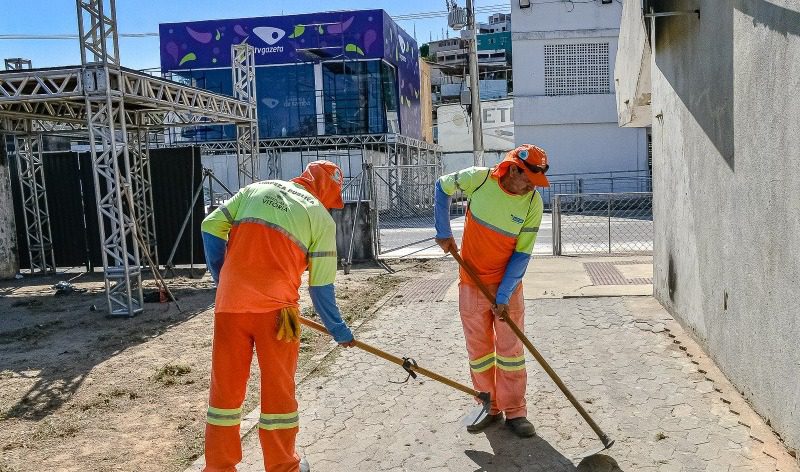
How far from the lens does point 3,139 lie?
42.1 ft

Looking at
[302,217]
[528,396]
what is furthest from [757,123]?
[302,217]

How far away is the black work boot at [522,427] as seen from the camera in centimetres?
434

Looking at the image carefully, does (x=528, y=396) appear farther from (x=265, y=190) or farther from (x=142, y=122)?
(x=142, y=122)

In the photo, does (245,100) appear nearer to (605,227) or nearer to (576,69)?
(605,227)

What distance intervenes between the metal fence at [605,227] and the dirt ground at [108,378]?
3.73 meters

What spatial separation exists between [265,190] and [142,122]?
9919 millimetres

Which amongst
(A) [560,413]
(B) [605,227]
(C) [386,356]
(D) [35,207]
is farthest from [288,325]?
(B) [605,227]

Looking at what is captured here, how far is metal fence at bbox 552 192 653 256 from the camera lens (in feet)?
40.3

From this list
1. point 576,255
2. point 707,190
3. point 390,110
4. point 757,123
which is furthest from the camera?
point 390,110

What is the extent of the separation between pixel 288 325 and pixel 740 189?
129 inches

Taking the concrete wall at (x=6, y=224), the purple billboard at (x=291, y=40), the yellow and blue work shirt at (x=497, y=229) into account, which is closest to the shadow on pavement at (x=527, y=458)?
the yellow and blue work shirt at (x=497, y=229)

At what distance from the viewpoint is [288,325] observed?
11.3 feet

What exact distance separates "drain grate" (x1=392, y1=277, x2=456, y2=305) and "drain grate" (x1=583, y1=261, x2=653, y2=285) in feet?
7.07

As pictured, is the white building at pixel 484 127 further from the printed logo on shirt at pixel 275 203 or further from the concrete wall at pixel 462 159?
the printed logo on shirt at pixel 275 203
